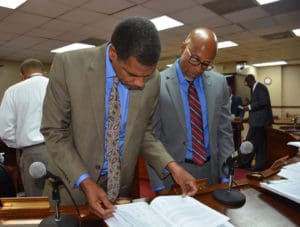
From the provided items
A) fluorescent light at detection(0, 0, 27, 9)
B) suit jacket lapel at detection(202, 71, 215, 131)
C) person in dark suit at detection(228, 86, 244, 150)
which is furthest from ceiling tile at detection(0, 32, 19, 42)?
suit jacket lapel at detection(202, 71, 215, 131)

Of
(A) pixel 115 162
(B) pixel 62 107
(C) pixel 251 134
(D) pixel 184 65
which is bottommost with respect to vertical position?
(C) pixel 251 134

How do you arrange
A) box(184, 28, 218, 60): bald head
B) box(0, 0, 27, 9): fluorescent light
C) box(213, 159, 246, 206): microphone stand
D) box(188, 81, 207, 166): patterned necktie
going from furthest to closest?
box(0, 0, 27, 9): fluorescent light → box(188, 81, 207, 166): patterned necktie → box(184, 28, 218, 60): bald head → box(213, 159, 246, 206): microphone stand

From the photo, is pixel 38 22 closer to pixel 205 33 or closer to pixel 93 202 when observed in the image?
pixel 205 33

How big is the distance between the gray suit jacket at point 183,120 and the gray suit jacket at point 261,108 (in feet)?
11.2

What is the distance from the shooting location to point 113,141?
117 centimetres

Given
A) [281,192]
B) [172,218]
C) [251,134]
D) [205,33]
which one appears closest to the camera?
[172,218]

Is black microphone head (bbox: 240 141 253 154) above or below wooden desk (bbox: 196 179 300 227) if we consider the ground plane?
above

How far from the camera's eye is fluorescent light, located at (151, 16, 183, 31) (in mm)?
5159

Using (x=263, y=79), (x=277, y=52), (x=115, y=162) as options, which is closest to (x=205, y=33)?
(x=115, y=162)

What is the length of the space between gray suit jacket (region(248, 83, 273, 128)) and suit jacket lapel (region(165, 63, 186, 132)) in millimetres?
3622

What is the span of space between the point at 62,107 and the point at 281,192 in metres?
0.96

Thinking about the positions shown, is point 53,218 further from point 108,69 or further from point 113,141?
point 108,69

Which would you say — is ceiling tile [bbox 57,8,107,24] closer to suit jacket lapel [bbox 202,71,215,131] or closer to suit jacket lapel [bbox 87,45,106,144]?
suit jacket lapel [bbox 202,71,215,131]

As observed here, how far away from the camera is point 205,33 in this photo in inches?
61.7
